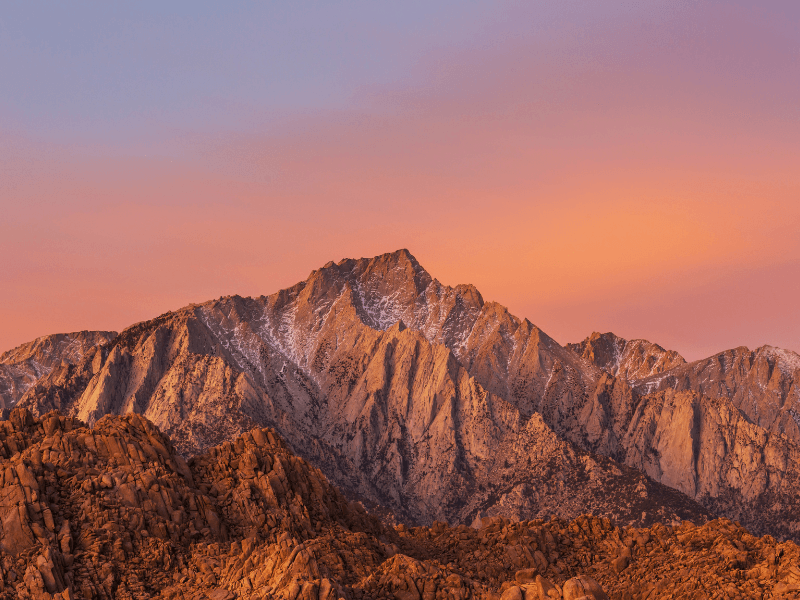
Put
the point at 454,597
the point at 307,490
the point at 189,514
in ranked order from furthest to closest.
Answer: the point at 307,490
the point at 189,514
the point at 454,597

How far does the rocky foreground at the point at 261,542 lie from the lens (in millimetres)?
102500

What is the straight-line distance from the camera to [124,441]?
129250mm

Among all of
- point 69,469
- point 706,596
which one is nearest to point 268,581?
point 69,469

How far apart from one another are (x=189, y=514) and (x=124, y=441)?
550 inches

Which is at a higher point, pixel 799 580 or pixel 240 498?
pixel 240 498

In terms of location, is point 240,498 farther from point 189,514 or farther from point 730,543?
point 730,543

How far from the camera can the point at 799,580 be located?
10606cm

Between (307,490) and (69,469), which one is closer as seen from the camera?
(69,469)

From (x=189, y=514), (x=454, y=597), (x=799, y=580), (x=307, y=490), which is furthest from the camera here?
(x=307, y=490)

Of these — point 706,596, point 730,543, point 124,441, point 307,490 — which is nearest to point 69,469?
point 124,441

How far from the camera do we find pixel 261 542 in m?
119

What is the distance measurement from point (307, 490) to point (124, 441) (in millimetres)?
23931

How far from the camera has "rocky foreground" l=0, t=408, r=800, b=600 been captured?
10250cm

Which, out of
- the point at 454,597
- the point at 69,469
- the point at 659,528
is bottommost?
the point at 659,528
